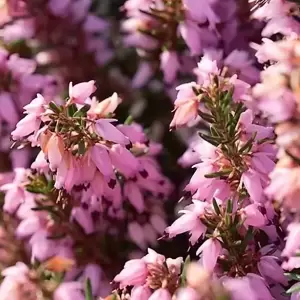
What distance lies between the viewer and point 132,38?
1.70m

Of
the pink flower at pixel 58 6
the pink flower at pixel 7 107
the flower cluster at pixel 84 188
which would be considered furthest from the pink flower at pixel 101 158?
the pink flower at pixel 58 6

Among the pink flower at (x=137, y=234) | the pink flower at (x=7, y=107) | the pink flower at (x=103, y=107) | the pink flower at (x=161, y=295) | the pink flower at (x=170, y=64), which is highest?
the pink flower at (x=103, y=107)

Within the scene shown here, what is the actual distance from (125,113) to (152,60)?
0.60ft

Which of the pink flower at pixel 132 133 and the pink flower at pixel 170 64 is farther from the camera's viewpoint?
the pink flower at pixel 170 64

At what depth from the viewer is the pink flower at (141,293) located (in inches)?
43.1

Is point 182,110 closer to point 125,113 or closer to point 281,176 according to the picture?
point 281,176

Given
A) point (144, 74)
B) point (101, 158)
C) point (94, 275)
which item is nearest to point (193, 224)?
point (101, 158)

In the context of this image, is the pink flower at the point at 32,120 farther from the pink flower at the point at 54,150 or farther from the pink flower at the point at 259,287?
the pink flower at the point at 259,287

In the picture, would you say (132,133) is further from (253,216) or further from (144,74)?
(144,74)

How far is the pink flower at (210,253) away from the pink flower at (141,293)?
0.09 m

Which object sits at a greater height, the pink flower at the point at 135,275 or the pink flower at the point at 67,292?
the pink flower at the point at 135,275

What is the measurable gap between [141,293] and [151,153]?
0.37 m

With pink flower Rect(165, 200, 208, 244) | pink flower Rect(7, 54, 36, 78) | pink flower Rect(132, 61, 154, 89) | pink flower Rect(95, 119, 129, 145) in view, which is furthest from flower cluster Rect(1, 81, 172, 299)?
pink flower Rect(132, 61, 154, 89)

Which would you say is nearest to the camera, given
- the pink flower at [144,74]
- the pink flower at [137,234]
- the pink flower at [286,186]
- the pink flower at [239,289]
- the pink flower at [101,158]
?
the pink flower at [286,186]
